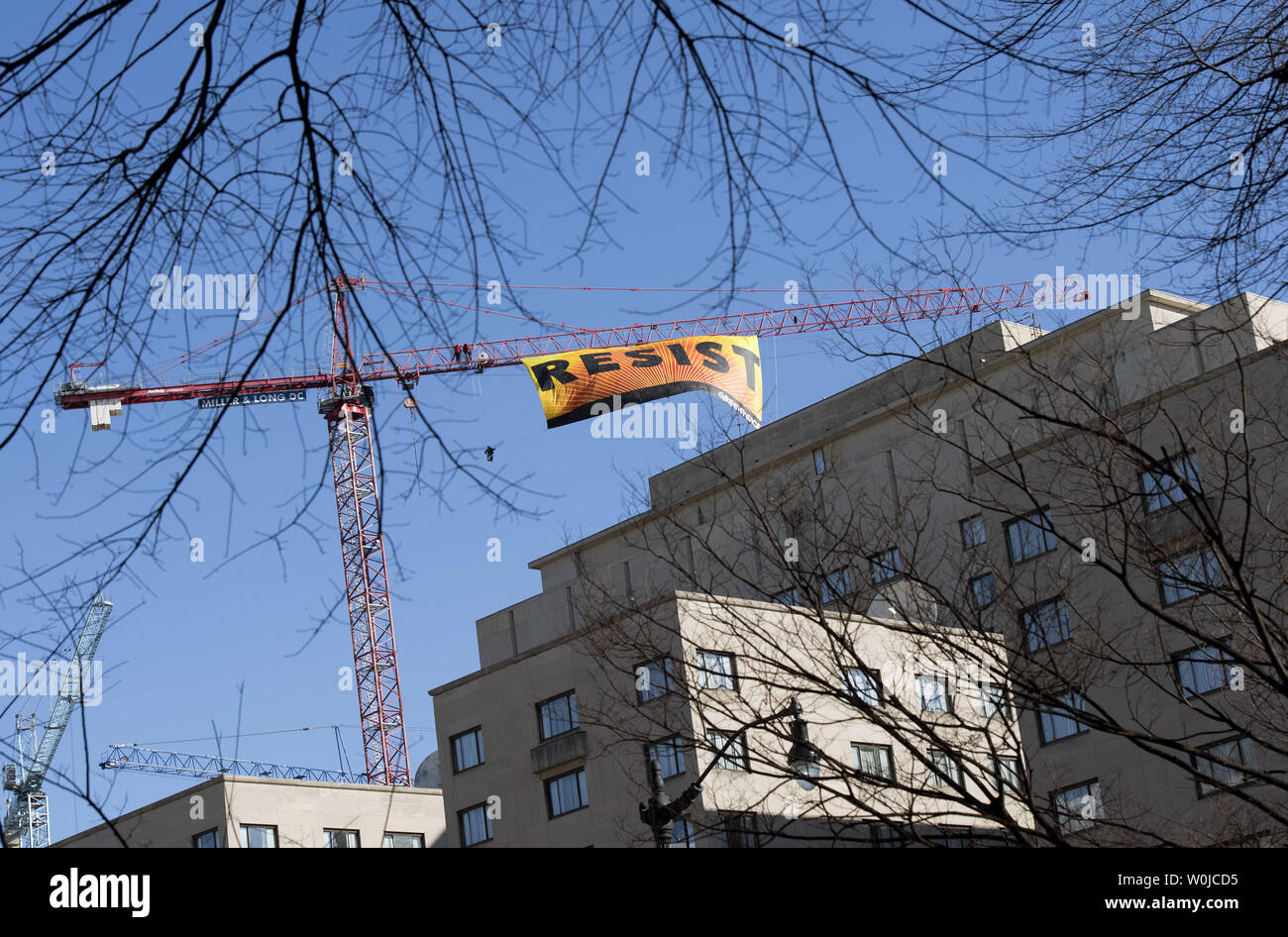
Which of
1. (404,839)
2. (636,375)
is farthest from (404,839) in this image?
(636,375)

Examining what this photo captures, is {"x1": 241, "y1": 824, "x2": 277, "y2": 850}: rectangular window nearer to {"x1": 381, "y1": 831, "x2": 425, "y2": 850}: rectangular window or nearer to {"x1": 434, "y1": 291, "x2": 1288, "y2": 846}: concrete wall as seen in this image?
{"x1": 381, "y1": 831, "x2": 425, "y2": 850}: rectangular window

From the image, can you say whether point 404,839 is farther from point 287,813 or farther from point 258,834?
point 258,834

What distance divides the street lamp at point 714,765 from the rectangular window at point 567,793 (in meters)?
21.8

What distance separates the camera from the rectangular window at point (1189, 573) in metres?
9.85

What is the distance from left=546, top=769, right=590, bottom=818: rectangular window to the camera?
3888 centimetres

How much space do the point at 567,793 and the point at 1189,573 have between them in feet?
93.1

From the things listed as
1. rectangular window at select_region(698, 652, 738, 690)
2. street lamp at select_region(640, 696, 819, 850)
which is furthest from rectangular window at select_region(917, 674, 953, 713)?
rectangular window at select_region(698, 652, 738, 690)
